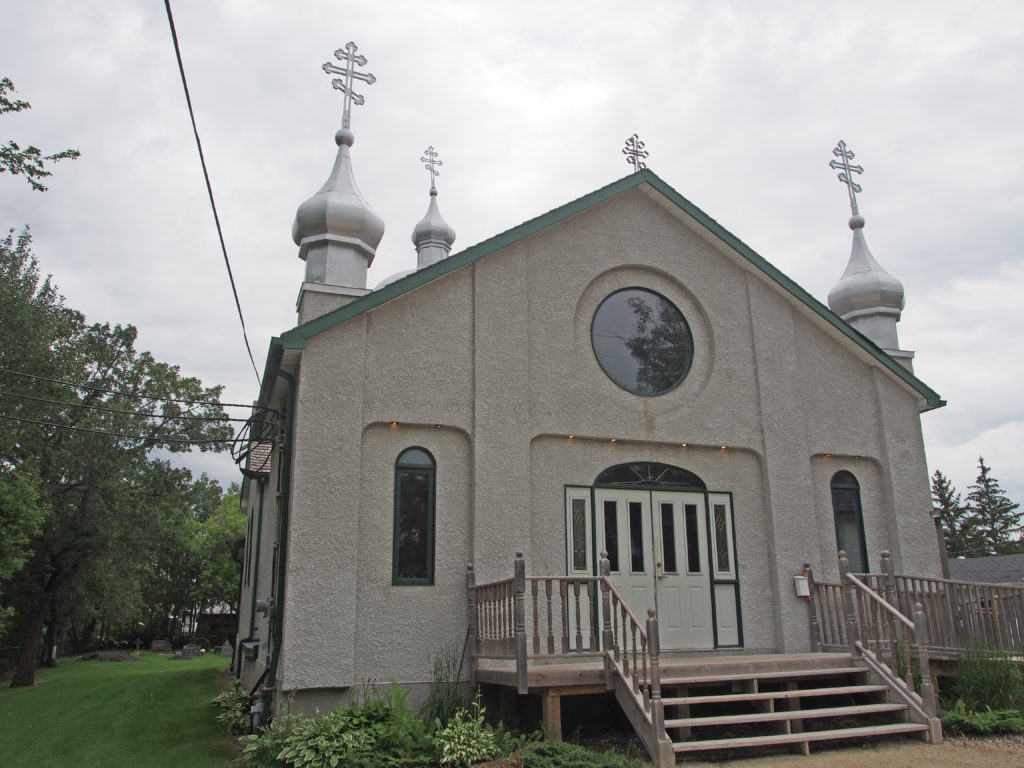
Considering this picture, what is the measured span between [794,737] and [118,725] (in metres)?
9.90

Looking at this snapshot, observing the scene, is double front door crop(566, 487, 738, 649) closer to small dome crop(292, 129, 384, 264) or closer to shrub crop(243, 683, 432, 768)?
shrub crop(243, 683, 432, 768)

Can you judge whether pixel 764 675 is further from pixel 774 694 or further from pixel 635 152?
pixel 635 152

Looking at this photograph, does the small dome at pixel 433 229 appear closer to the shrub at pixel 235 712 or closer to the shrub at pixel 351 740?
the shrub at pixel 235 712

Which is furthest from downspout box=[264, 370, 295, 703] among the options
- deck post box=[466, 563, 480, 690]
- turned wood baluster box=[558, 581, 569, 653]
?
turned wood baluster box=[558, 581, 569, 653]

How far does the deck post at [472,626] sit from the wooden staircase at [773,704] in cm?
208

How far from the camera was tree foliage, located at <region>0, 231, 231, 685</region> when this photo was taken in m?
20.8

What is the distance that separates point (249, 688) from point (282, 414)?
→ 14.0 feet

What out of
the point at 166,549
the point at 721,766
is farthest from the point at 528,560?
the point at 166,549

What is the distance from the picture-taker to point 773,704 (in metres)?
8.40

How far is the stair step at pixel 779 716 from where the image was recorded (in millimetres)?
7507

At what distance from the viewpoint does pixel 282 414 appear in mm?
10789

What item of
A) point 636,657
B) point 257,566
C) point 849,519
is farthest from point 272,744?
point 849,519

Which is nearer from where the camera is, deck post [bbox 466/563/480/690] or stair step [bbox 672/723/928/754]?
stair step [bbox 672/723/928/754]

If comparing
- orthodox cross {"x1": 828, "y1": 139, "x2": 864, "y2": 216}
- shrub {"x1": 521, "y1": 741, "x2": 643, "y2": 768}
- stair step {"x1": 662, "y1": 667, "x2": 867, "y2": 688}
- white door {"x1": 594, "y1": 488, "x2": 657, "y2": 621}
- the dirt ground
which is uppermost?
orthodox cross {"x1": 828, "y1": 139, "x2": 864, "y2": 216}
